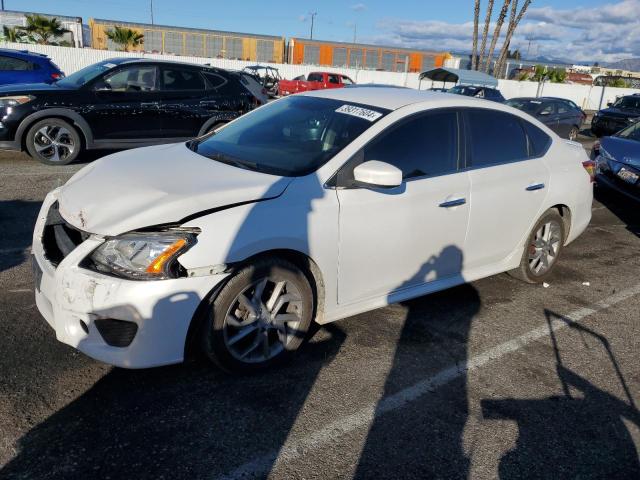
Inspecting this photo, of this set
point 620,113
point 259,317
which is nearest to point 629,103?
point 620,113

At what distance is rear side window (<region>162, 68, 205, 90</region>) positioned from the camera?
8.73 meters

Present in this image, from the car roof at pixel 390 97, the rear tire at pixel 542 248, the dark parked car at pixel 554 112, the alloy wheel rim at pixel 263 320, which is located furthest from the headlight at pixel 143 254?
the dark parked car at pixel 554 112

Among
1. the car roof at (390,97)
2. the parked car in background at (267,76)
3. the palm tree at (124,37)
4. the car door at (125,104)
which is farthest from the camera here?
the palm tree at (124,37)

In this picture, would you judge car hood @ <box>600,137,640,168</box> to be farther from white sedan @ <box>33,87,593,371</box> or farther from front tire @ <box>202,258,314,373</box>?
front tire @ <box>202,258,314,373</box>

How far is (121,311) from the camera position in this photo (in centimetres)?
265

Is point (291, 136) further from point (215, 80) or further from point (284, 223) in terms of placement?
point (215, 80)

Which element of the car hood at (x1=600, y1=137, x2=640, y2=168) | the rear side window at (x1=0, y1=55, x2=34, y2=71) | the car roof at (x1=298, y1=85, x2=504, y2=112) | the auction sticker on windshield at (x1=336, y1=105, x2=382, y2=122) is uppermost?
the car roof at (x1=298, y1=85, x2=504, y2=112)

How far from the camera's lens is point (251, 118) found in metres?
4.35

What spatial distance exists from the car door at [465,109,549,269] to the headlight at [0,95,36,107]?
653cm

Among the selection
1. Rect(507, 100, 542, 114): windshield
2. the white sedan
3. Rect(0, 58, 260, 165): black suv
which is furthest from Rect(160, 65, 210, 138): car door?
Rect(507, 100, 542, 114): windshield

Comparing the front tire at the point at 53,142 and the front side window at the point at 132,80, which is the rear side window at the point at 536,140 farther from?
the front tire at the point at 53,142

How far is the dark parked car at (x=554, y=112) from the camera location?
16688 millimetres

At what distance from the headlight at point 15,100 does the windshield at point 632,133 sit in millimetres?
8849

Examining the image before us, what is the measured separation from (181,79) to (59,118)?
1.96 metres
